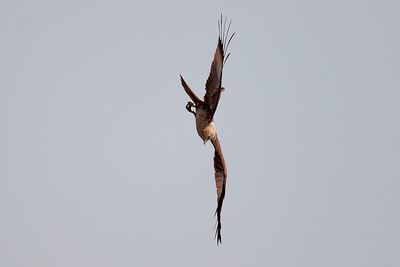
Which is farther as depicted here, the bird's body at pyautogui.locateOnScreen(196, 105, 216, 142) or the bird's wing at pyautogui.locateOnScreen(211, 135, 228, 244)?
the bird's wing at pyautogui.locateOnScreen(211, 135, 228, 244)

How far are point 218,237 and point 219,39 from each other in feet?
13.1

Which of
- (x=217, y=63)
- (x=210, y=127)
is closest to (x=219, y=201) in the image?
(x=210, y=127)

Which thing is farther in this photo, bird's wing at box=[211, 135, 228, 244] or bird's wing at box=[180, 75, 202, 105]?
bird's wing at box=[211, 135, 228, 244]

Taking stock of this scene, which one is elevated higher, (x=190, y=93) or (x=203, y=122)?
(x=190, y=93)

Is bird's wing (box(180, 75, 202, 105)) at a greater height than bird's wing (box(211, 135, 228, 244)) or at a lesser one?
greater

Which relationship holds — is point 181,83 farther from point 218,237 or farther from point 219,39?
point 218,237

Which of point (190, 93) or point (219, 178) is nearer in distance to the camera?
point (190, 93)

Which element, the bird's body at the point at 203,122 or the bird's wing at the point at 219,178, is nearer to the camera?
the bird's body at the point at 203,122

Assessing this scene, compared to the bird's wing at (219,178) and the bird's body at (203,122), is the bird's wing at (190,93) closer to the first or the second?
the bird's body at (203,122)

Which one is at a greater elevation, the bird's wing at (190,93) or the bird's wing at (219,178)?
the bird's wing at (190,93)

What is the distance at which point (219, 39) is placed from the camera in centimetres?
1200

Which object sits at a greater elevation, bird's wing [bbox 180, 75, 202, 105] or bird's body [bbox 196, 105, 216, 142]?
bird's wing [bbox 180, 75, 202, 105]

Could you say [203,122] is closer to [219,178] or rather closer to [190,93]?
[190,93]

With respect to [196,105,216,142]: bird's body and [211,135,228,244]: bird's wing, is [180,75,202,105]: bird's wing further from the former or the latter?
[211,135,228,244]: bird's wing
